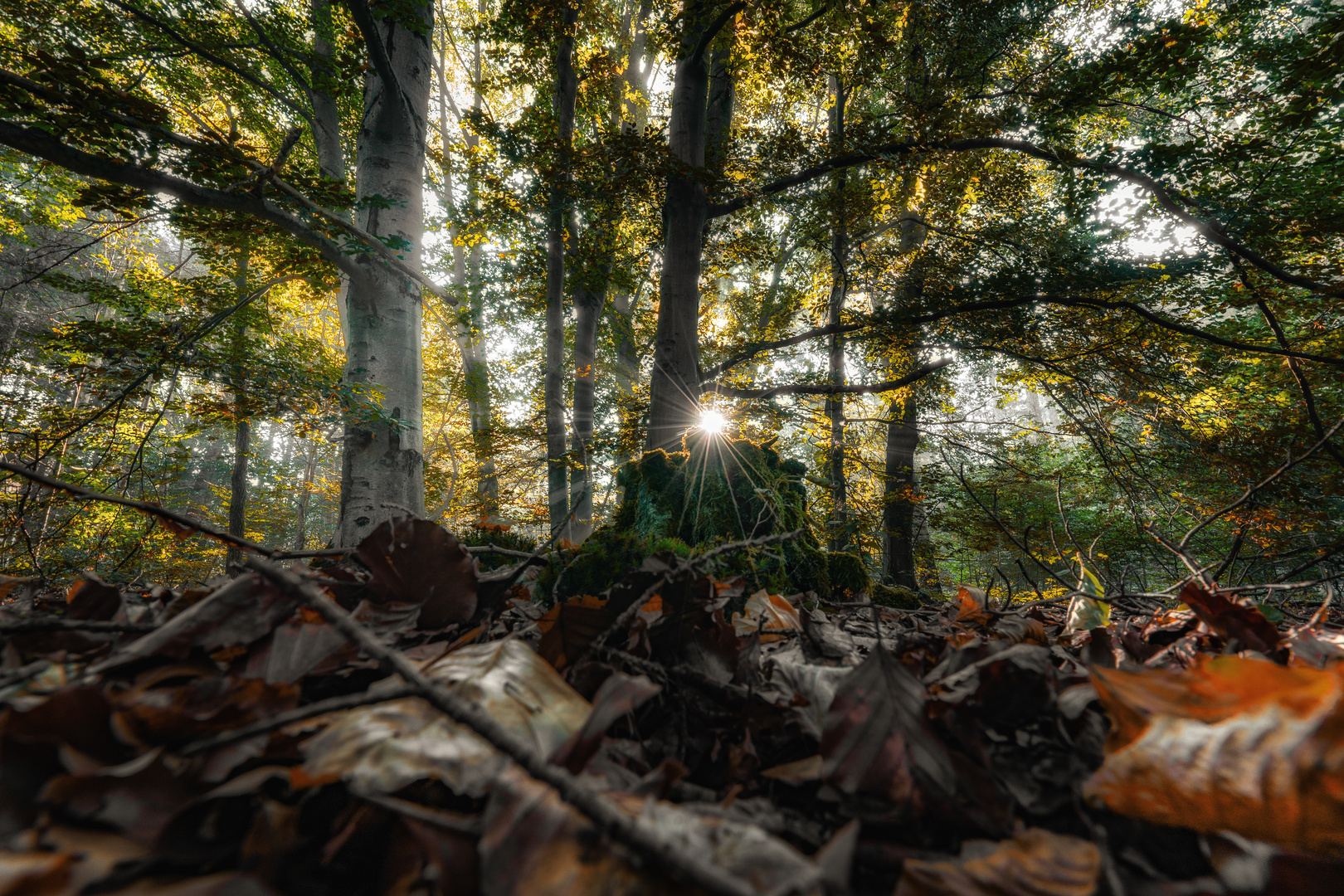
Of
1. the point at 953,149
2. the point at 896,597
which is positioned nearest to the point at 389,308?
the point at 896,597

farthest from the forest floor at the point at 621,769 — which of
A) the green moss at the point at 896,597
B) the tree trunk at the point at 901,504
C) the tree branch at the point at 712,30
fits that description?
the tree trunk at the point at 901,504

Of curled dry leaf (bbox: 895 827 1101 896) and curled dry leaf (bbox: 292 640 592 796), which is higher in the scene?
curled dry leaf (bbox: 292 640 592 796)

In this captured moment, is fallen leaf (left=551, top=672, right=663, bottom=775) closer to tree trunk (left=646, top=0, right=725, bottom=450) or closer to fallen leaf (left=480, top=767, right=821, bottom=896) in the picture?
fallen leaf (left=480, top=767, right=821, bottom=896)

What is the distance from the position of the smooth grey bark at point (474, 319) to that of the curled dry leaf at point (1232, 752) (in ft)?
22.4

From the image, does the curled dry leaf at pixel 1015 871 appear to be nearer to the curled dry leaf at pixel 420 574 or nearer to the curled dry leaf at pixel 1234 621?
the curled dry leaf at pixel 1234 621

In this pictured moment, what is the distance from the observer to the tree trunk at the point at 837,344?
5.73 metres

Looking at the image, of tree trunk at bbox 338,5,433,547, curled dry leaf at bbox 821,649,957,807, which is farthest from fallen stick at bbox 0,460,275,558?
tree trunk at bbox 338,5,433,547

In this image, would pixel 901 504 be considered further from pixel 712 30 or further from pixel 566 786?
pixel 566 786

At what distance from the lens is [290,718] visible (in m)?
0.39

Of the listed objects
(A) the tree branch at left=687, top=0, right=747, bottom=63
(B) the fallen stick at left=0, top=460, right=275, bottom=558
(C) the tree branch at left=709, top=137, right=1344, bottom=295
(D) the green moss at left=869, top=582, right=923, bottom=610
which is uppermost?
(A) the tree branch at left=687, top=0, right=747, bottom=63

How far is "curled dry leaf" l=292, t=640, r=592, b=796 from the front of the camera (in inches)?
16.0

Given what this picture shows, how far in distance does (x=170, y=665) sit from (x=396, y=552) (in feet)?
1.11

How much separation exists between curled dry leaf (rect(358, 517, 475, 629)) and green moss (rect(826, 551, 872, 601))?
6.62 feet

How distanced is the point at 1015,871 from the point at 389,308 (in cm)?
434
